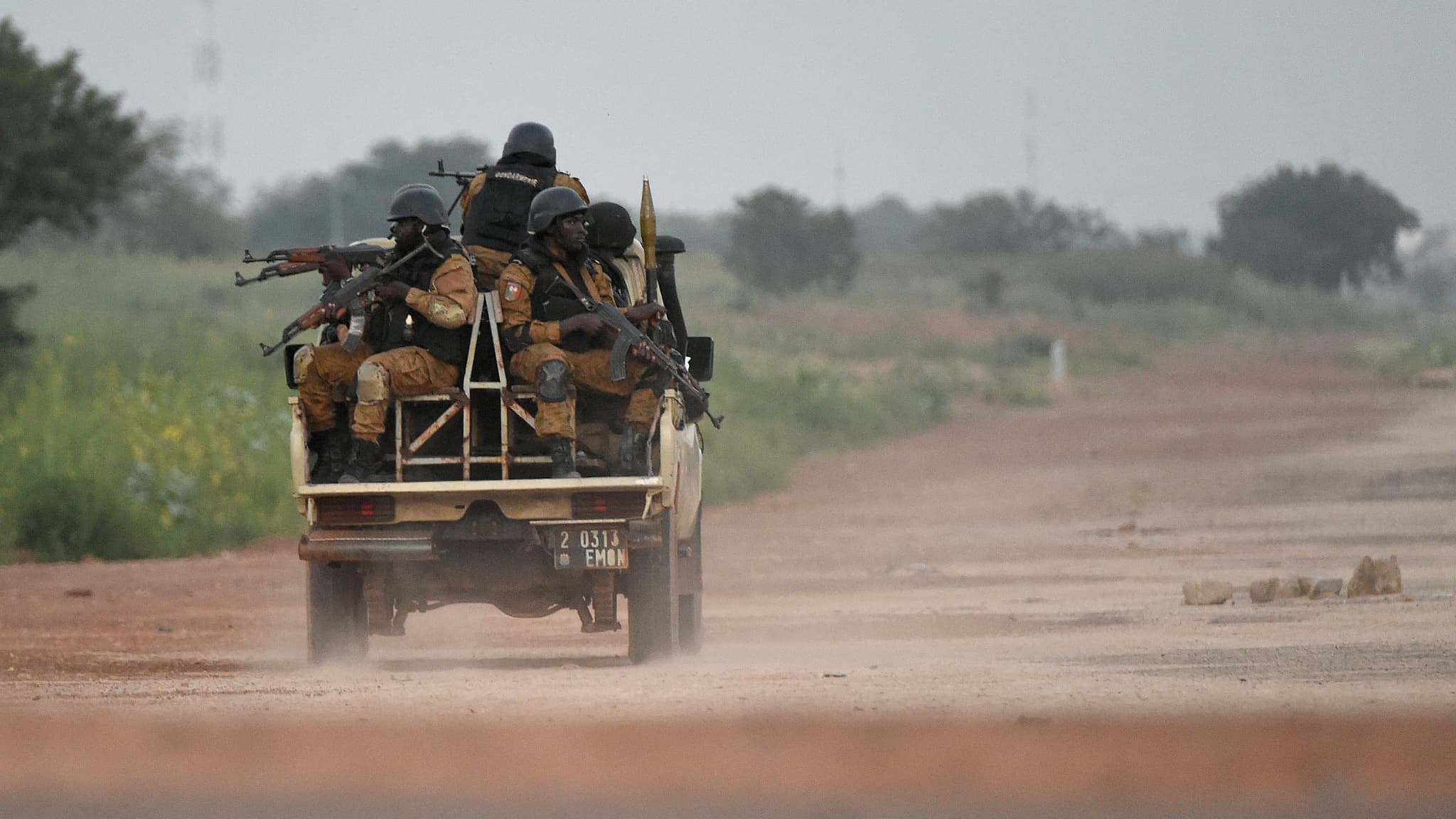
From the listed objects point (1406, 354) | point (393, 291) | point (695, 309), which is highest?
point (695, 309)

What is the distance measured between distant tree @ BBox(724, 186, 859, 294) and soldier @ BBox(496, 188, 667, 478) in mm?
74265

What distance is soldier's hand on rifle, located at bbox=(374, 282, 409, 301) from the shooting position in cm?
1169

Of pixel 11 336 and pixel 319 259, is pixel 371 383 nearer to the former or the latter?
pixel 319 259

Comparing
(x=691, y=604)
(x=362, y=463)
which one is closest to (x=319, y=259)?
(x=362, y=463)

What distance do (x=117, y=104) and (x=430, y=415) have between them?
70.7 ft

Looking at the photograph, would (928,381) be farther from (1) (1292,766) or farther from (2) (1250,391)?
(1) (1292,766)

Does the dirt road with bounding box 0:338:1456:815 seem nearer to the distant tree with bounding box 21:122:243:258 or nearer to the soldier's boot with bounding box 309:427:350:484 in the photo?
the soldier's boot with bounding box 309:427:350:484

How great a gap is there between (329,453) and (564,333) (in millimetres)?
1389

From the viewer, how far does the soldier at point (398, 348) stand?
11508 mm

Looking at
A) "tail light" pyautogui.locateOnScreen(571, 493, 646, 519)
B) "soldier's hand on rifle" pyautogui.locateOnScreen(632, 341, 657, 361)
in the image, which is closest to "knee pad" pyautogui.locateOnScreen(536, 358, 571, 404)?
"soldier's hand on rifle" pyautogui.locateOnScreen(632, 341, 657, 361)

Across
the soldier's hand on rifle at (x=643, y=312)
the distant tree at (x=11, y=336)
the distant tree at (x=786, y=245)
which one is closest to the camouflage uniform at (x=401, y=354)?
the soldier's hand on rifle at (x=643, y=312)

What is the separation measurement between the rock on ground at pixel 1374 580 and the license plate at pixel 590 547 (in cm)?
571

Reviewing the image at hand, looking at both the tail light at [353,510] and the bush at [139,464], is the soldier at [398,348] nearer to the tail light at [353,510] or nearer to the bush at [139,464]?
the tail light at [353,510]

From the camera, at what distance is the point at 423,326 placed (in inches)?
468
